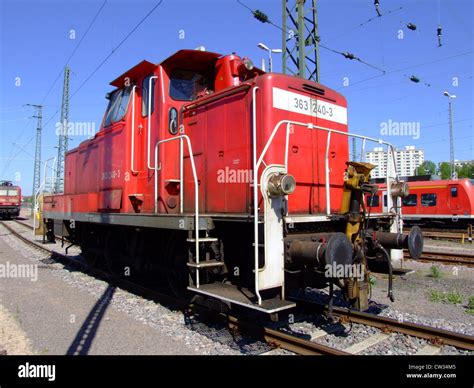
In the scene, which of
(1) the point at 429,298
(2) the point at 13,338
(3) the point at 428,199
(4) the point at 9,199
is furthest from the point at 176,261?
(4) the point at 9,199

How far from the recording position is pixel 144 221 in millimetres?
5762

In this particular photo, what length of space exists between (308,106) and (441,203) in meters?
20.0

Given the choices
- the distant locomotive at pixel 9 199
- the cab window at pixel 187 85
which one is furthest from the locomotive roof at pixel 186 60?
the distant locomotive at pixel 9 199

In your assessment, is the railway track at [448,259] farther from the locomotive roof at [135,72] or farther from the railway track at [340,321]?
the locomotive roof at [135,72]

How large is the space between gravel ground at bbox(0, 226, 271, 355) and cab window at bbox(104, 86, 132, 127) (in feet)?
10.8

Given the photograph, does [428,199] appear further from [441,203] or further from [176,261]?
[176,261]

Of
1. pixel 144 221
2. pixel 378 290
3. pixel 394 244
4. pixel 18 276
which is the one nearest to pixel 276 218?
pixel 394 244

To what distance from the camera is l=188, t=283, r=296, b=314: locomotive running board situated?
3957 mm

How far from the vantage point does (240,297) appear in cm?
433

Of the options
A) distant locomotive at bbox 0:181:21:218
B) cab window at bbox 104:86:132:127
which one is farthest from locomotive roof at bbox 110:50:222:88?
distant locomotive at bbox 0:181:21:218

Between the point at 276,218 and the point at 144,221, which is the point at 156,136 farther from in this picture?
the point at 276,218

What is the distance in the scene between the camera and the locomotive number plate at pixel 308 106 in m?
5.12

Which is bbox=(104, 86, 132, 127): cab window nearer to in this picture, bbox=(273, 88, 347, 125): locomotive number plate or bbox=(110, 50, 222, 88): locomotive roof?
bbox=(110, 50, 222, 88): locomotive roof
